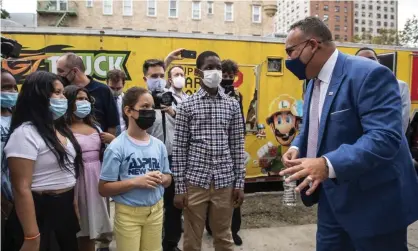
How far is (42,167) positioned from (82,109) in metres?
0.81

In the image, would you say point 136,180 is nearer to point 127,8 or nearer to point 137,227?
point 137,227

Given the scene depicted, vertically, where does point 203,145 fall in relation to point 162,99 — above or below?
below

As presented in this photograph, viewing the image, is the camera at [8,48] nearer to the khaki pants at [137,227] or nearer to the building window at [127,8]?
the khaki pants at [137,227]

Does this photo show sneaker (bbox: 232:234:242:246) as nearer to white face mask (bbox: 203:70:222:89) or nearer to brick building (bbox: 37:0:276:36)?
white face mask (bbox: 203:70:222:89)

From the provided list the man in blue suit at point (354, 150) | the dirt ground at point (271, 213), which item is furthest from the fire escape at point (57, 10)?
the man in blue suit at point (354, 150)

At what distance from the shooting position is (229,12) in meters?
39.2

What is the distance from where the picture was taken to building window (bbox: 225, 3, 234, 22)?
39.0 metres

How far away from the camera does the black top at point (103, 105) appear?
3.81 metres

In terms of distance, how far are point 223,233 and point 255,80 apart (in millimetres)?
3889

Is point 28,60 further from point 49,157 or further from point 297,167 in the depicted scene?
point 297,167

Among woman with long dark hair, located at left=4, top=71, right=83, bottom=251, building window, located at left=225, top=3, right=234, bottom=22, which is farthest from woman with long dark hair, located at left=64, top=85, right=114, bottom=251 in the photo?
building window, located at left=225, top=3, right=234, bottom=22

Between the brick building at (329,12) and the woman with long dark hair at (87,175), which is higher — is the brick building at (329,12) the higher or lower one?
the higher one

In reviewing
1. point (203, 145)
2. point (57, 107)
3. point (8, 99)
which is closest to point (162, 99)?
point (203, 145)

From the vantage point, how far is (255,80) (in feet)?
22.4
